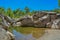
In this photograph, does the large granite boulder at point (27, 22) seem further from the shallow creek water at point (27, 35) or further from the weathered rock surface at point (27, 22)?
the shallow creek water at point (27, 35)

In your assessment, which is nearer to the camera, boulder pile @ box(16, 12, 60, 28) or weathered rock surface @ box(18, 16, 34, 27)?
boulder pile @ box(16, 12, 60, 28)

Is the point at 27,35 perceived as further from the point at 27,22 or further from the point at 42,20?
the point at 27,22

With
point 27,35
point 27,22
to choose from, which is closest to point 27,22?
point 27,22

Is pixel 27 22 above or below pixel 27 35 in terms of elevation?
above

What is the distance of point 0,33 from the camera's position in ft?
25.1

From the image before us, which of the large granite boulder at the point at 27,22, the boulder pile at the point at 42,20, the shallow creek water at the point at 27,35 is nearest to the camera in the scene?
the shallow creek water at the point at 27,35

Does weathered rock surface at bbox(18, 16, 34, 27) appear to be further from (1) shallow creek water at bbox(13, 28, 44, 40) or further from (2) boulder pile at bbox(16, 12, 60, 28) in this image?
(1) shallow creek water at bbox(13, 28, 44, 40)

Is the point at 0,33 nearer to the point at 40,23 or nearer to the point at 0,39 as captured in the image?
the point at 0,39

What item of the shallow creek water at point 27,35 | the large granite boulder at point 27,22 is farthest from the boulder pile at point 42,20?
the shallow creek water at point 27,35

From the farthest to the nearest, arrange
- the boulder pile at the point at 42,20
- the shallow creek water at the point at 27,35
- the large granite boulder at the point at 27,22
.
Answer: the large granite boulder at the point at 27,22 → the boulder pile at the point at 42,20 → the shallow creek water at the point at 27,35

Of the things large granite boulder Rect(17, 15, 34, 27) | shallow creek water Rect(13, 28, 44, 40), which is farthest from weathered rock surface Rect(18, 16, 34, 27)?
shallow creek water Rect(13, 28, 44, 40)

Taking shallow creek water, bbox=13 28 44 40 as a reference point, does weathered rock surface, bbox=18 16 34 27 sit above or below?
above

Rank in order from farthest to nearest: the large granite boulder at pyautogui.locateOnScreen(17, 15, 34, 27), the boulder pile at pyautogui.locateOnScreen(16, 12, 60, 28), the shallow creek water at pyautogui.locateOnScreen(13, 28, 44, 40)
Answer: the large granite boulder at pyautogui.locateOnScreen(17, 15, 34, 27), the boulder pile at pyautogui.locateOnScreen(16, 12, 60, 28), the shallow creek water at pyautogui.locateOnScreen(13, 28, 44, 40)

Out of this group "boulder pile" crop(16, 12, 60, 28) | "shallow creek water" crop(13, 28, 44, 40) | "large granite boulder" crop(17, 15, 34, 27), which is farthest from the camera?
"large granite boulder" crop(17, 15, 34, 27)
